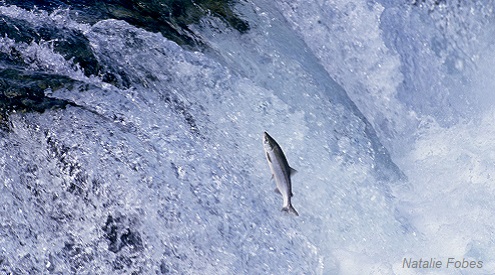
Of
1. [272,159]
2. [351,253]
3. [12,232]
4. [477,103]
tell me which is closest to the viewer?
[272,159]

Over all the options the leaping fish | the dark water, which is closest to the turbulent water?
the dark water

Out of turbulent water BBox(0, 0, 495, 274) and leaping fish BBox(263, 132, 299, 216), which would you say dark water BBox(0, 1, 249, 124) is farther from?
leaping fish BBox(263, 132, 299, 216)

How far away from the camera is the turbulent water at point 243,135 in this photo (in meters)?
3.44

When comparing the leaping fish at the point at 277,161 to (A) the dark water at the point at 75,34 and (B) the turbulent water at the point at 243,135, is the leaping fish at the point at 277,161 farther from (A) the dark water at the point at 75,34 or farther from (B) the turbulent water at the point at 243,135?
(A) the dark water at the point at 75,34

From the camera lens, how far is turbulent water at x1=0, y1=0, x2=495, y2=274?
3441 mm

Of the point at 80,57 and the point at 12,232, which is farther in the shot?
the point at 80,57

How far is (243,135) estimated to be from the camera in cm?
388

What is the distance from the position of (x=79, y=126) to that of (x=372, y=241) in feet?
5.05

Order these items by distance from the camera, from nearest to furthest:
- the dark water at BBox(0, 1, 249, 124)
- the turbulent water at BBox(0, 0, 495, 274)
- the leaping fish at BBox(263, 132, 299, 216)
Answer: the leaping fish at BBox(263, 132, 299, 216) < the turbulent water at BBox(0, 0, 495, 274) < the dark water at BBox(0, 1, 249, 124)

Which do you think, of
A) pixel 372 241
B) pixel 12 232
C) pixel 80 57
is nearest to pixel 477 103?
pixel 372 241

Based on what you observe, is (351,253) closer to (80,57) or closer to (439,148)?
(439,148)

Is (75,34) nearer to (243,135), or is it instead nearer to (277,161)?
(243,135)

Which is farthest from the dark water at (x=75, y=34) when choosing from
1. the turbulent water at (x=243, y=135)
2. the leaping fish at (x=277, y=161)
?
the leaping fish at (x=277, y=161)

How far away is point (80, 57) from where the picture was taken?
392 cm
